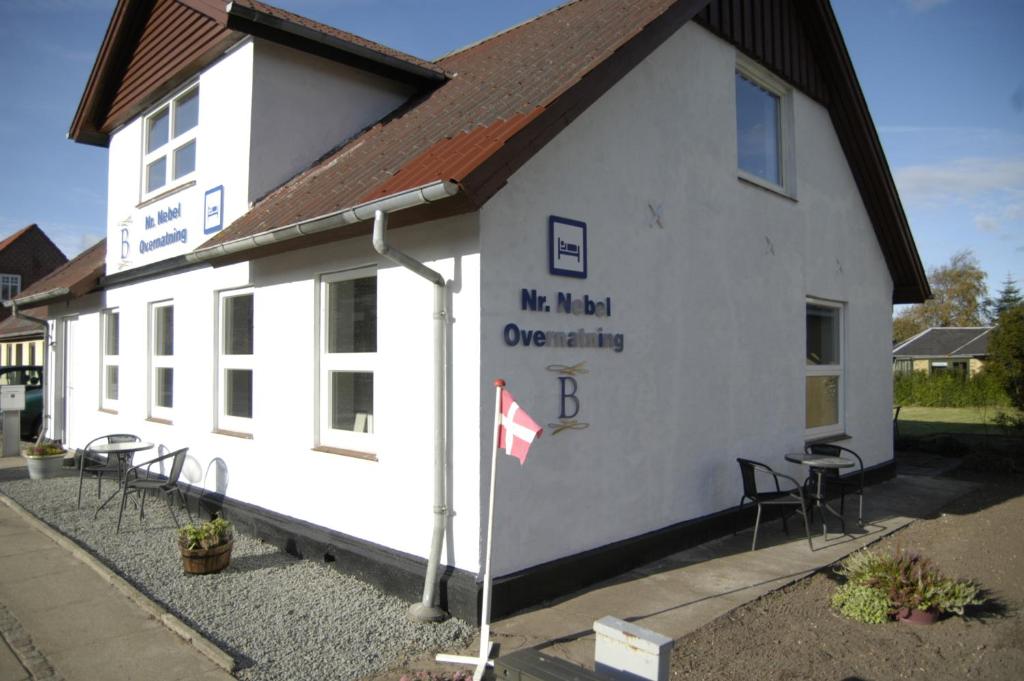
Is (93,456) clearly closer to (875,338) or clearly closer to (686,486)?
(686,486)

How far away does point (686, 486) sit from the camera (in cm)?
662

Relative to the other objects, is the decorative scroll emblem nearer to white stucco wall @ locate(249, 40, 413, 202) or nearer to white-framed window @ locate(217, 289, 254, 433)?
white-framed window @ locate(217, 289, 254, 433)

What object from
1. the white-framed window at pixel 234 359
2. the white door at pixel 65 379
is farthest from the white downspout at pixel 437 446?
the white door at pixel 65 379

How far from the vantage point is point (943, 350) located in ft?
160

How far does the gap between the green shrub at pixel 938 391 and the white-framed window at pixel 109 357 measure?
31072 mm

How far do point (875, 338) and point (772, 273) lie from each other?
11.2 feet

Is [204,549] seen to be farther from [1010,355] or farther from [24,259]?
[24,259]

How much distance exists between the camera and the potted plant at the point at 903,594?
487 cm

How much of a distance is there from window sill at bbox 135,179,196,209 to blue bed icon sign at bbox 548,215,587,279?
Answer: 5.15m

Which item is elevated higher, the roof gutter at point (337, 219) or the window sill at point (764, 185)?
the window sill at point (764, 185)

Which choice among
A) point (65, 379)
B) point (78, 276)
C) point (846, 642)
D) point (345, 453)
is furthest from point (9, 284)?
point (846, 642)

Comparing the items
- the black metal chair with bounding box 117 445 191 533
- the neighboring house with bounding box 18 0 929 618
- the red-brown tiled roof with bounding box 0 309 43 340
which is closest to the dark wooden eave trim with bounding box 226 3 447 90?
the neighboring house with bounding box 18 0 929 618

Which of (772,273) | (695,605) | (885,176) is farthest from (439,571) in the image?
(885,176)

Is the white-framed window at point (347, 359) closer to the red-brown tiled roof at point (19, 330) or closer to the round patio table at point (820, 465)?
the round patio table at point (820, 465)
